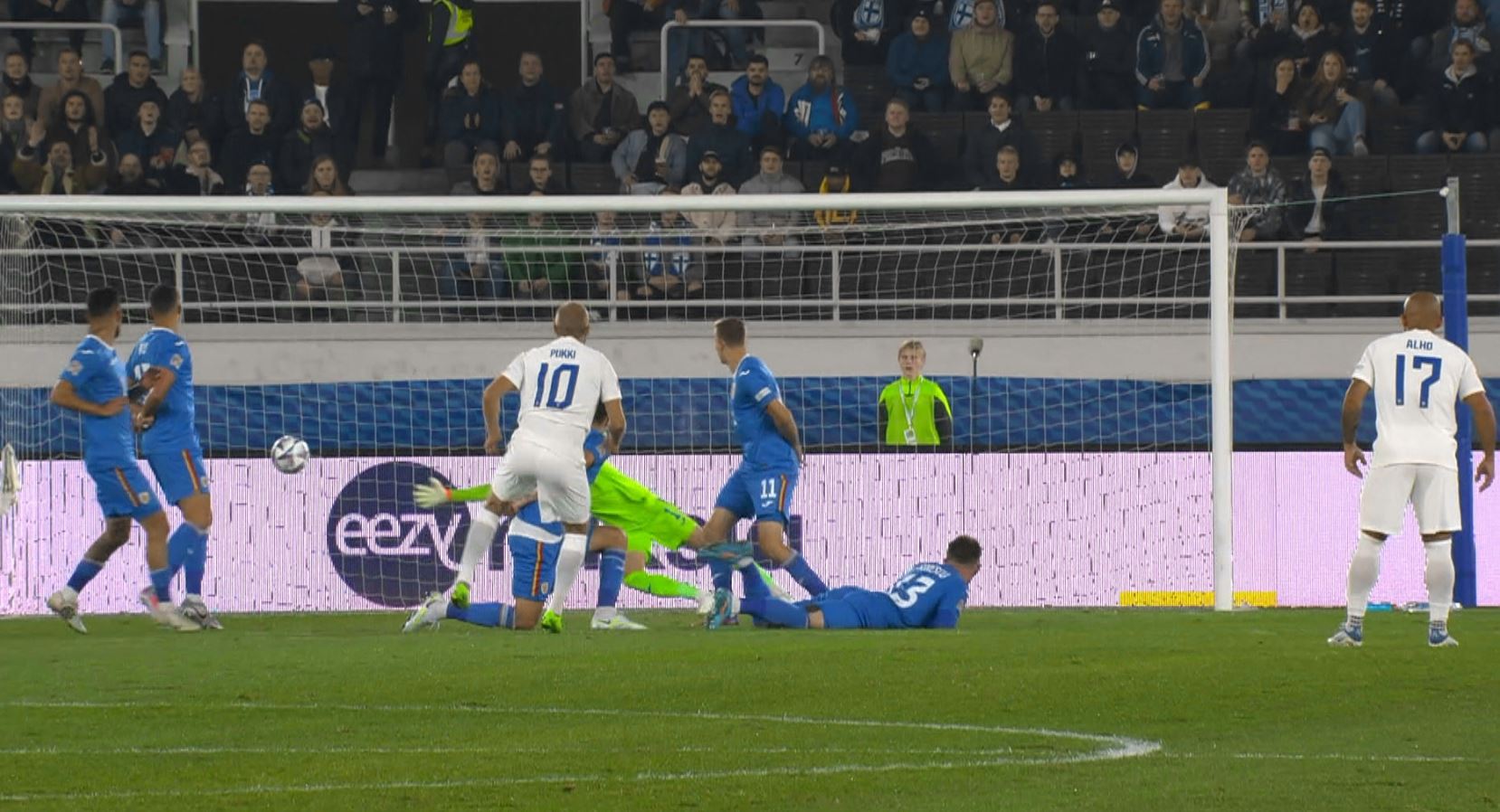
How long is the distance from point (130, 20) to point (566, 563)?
45.7ft

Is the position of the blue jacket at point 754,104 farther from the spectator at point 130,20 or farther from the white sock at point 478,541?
the white sock at point 478,541

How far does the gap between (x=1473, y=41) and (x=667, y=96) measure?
7951 mm

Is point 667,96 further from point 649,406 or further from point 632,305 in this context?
point 649,406

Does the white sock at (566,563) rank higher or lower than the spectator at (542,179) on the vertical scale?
lower

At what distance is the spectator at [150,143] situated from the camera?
70.1 ft

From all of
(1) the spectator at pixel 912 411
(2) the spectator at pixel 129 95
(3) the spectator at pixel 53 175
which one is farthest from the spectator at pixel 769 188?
(3) the spectator at pixel 53 175

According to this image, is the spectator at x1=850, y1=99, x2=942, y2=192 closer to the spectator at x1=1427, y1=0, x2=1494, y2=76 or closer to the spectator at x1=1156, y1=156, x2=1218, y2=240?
the spectator at x1=1156, y1=156, x2=1218, y2=240

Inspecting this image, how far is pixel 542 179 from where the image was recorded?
20.5 m

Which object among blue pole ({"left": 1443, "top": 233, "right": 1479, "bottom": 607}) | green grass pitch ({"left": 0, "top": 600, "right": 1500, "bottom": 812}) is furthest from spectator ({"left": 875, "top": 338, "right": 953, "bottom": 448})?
green grass pitch ({"left": 0, "top": 600, "right": 1500, "bottom": 812})

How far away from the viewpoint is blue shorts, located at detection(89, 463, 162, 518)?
42.8 ft

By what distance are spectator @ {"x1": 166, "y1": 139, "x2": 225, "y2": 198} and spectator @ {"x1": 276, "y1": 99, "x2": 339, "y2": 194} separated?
580mm

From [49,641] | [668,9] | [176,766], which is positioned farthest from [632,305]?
[176,766]

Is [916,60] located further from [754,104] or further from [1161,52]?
[1161,52]

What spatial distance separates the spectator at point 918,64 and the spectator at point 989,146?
141 cm
